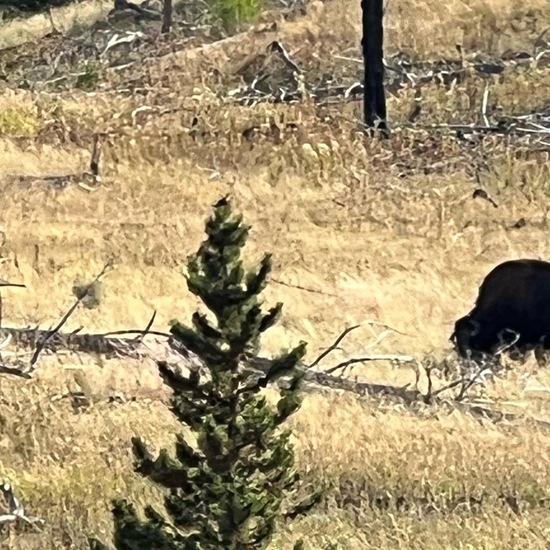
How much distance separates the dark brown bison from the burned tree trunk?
26.3ft

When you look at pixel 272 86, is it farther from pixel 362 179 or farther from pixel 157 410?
pixel 157 410

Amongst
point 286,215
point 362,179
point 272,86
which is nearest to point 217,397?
point 286,215

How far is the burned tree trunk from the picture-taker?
2094cm

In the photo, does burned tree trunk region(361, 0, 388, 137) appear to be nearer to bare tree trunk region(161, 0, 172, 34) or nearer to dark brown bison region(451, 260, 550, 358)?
dark brown bison region(451, 260, 550, 358)

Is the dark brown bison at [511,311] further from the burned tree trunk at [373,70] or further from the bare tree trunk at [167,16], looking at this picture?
the bare tree trunk at [167,16]

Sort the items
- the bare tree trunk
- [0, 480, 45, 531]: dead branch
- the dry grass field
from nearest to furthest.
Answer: [0, 480, 45, 531]: dead branch
the dry grass field
the bare tree trunk

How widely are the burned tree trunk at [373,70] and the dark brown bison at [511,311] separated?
26.3 ft

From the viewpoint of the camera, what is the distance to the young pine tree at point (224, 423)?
502cm

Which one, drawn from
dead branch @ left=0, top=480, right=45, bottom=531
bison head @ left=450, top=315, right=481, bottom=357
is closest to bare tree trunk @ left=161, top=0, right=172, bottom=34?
bison head @ left=450, top=315, right=481, bottom=357

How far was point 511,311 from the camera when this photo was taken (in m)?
12.9

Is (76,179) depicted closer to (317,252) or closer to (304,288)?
(317,252)

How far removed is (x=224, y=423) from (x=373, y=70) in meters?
16.6

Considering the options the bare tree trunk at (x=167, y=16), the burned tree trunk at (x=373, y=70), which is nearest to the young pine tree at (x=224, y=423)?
the burned tree trunk at (x=373, y=70)

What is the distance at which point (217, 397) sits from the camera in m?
5.15
